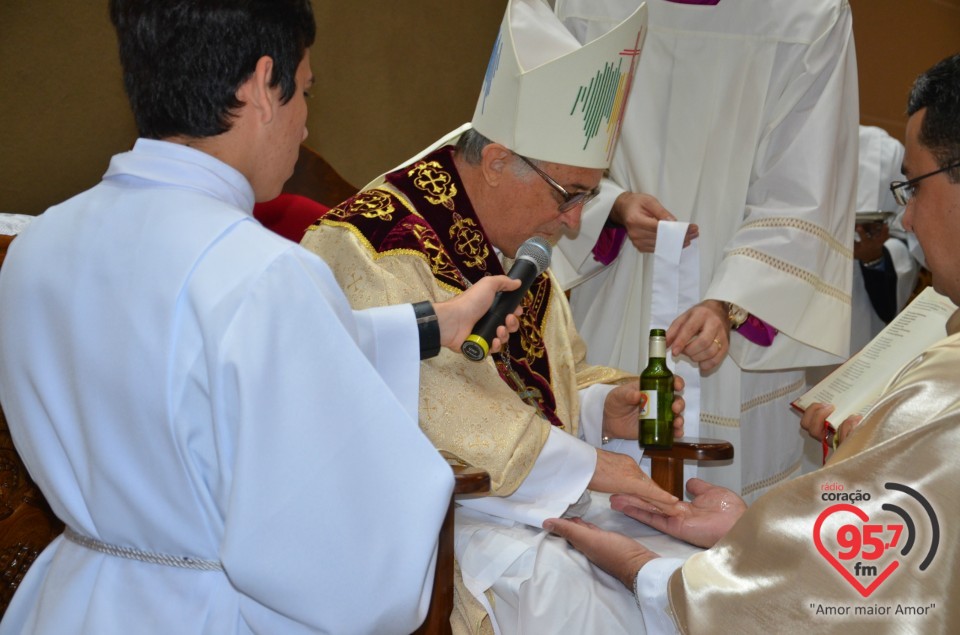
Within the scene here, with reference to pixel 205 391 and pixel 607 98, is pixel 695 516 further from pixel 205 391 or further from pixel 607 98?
pixel 205 391

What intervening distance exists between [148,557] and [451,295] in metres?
1.19

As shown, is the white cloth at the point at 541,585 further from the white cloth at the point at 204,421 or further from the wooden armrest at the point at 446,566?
the white cloth at the point at 204,421

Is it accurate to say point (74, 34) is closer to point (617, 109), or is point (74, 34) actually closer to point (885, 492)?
point (617, 109)

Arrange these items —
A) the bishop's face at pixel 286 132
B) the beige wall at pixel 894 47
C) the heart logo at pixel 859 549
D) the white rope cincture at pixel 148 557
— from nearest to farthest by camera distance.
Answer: the white rope cincture at pixel 148 557, the bishop's face at pixel 286 132, the heart logo at pixel 859 549, the beige wall at pixel 894 47

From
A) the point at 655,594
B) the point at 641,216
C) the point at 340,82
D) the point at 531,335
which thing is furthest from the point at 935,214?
the point at 340,82

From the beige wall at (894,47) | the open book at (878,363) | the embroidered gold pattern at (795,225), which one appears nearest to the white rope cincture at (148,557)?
the open book at (878,363)

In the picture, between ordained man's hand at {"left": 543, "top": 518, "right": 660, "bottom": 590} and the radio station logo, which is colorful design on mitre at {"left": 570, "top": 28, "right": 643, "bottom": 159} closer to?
ordained man's hand at {"left": 543, "top": 518, "right": 660, "bottom": 590}

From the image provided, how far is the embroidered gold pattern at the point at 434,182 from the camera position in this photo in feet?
9.41

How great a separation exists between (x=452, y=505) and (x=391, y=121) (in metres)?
3.64

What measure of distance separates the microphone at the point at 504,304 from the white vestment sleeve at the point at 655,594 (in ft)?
1.96

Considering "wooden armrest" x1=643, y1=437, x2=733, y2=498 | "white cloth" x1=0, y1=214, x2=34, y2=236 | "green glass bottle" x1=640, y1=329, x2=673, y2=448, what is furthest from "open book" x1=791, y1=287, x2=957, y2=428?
"white cloth" x1=0, y1=214, x2=34, y2=236

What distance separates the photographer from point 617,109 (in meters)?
3.09

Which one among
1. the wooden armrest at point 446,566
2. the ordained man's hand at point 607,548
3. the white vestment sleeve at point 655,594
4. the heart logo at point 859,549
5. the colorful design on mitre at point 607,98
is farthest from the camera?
the colorful design on mitre at point 607,98

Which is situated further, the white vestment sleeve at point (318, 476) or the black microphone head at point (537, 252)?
the black microphone head at point (537, 252)
